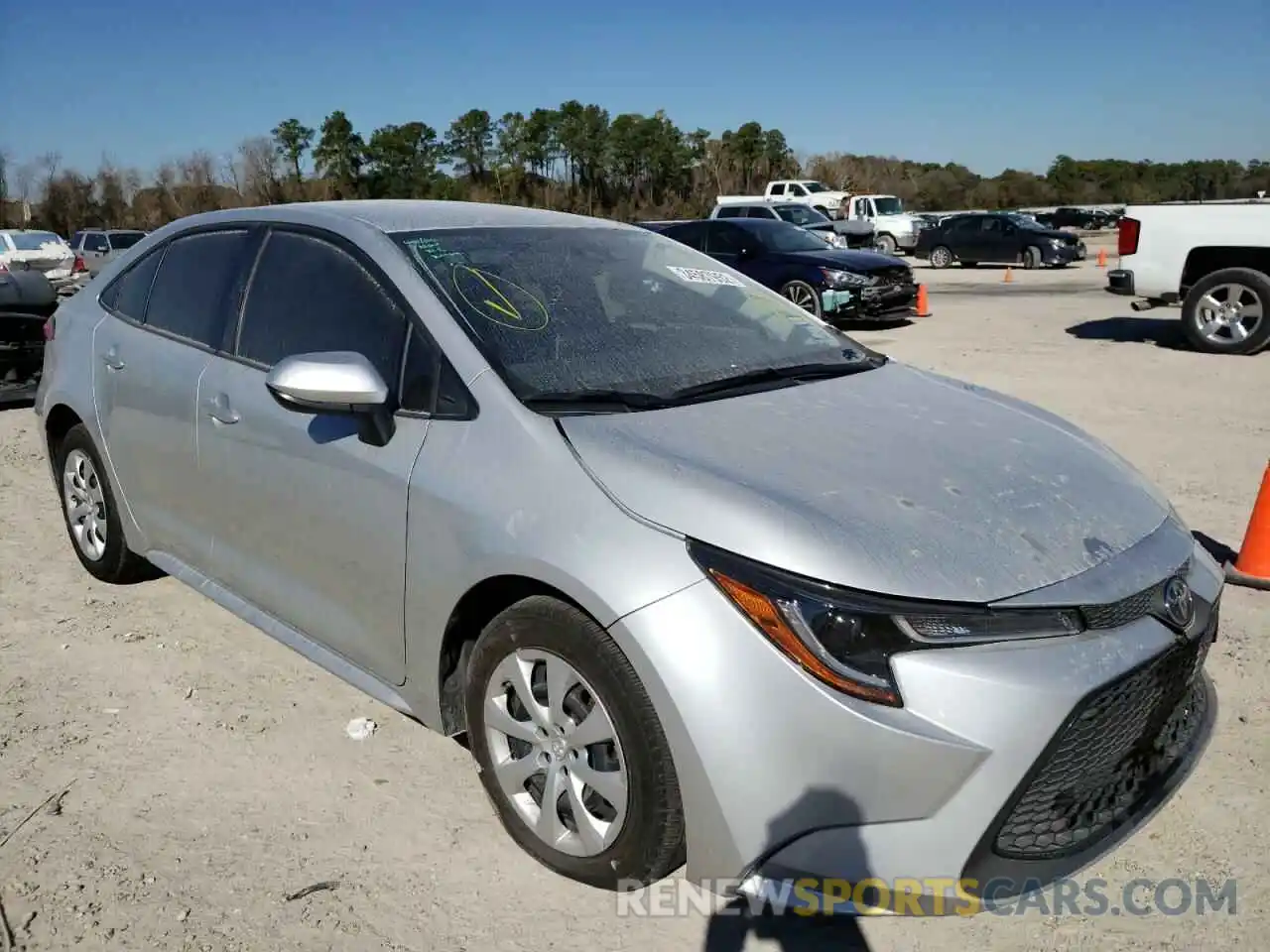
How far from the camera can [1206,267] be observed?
11.2m

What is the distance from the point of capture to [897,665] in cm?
213

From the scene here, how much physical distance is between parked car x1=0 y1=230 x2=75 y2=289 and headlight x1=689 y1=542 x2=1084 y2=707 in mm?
21943

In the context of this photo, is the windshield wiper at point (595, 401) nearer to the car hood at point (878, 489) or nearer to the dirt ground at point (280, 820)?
the car hood at point (878, 489)

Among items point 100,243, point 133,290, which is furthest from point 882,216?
point 133,290

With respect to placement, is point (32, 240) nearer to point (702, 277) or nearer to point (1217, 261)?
point (1217, 261)

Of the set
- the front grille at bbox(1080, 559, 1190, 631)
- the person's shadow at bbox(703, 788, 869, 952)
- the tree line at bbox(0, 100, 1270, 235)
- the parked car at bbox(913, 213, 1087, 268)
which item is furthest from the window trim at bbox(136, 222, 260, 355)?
the tree line at bbox(0, 100, 1270, 235)

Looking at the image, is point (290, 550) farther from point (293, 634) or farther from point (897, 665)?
point (897, 665)

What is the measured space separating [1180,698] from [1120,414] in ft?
20.5

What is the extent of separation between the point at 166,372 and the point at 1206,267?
1096 centimetres

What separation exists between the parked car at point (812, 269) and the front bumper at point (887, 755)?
455 inches

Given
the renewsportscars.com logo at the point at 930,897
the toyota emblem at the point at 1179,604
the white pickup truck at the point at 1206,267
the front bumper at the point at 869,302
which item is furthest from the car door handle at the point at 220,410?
the front bumper at the point at 869,302

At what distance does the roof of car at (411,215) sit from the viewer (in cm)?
345

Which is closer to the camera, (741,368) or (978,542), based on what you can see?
(978,542)

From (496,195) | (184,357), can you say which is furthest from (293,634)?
(496,195)
